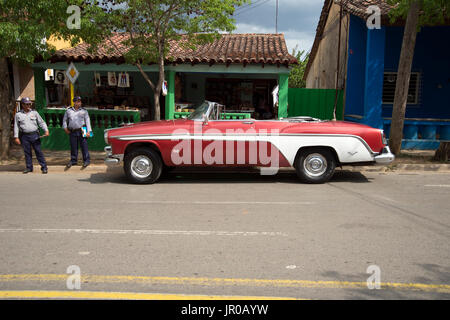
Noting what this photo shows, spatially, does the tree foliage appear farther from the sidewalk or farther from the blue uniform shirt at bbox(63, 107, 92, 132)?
the blue uniform shirt at bbox(63, 107, 92, 132)

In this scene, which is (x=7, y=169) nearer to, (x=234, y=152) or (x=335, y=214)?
(x=234, y=152)

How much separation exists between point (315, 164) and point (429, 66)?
9.17 metres

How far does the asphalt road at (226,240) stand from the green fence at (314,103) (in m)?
6.76

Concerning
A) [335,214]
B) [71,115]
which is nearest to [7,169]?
[71,115]

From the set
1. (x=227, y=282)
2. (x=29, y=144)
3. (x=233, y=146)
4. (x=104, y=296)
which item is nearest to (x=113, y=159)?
(x=233, y=146)

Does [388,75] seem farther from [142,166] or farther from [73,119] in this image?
[73,119]

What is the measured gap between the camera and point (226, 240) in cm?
477

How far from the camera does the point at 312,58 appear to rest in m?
26.1

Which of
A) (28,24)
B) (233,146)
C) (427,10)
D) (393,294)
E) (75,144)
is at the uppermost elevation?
(427,10)

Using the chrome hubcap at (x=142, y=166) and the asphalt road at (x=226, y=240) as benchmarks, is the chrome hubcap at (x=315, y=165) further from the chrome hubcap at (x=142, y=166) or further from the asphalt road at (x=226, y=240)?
the chrome hubcap at (x=142, y=166)

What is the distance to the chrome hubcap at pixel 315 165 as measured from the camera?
8312mm

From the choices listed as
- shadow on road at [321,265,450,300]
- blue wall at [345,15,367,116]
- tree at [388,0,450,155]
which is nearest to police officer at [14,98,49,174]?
shadow on road at [321,265,450,300]

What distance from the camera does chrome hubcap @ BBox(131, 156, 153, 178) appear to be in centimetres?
836

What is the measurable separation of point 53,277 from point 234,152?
16.3 feet
